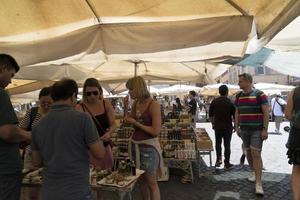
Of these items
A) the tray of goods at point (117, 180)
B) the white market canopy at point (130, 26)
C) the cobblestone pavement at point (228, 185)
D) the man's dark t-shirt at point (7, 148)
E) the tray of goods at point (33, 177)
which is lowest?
the cobblestone pavement at point (228, 185)

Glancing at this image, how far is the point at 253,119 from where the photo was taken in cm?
517

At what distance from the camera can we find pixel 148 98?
12.6 feet

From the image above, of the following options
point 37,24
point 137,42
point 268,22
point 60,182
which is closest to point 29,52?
point 37,24

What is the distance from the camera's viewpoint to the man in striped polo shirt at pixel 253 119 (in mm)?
5094


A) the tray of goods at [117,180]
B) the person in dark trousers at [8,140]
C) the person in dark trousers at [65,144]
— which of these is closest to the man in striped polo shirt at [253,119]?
the tray of goods at [117,180]

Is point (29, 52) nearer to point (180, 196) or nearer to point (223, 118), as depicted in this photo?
point (180, 196)

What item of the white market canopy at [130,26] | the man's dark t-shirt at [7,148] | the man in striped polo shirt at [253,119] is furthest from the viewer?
the man in striped polo shirt at [253,119]

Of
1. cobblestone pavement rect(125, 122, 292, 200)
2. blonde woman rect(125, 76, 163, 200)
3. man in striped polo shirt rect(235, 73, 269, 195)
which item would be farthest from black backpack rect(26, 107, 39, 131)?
man in striped polo shirt rect(235, 73, 269, 195)

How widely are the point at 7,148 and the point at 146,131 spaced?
1.53 m

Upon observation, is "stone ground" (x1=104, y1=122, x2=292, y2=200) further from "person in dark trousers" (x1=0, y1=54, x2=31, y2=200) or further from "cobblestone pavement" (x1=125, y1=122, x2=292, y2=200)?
"person in dark trousers" (x1=0, y1=54, x2=31, y2=200)

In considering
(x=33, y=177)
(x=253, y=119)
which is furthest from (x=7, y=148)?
(x=253, y=119)

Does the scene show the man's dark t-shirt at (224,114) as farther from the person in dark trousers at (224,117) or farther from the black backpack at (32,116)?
the black backpack at (32,116)

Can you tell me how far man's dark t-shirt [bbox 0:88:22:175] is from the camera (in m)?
2.55

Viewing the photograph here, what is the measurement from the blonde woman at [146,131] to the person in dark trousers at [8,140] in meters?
1.38
